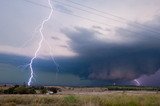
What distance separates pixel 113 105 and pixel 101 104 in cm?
165

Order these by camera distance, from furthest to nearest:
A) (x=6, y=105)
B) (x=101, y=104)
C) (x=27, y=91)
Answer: (x=27, y=91) → (x=101, y=104) → (x=6, y=105)

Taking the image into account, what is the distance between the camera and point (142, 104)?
36.1 meters

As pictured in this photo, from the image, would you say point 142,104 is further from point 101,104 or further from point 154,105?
point 101,104

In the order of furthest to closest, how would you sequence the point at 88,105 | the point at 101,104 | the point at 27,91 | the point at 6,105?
the point at 27,91
the point at 101,104
the point at 6,105
the point at 88,105

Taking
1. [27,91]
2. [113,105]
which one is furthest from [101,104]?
[27,91]

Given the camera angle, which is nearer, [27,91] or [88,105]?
[88,105]

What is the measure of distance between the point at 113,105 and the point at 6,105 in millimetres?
11924

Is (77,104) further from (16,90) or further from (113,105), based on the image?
(16,90)

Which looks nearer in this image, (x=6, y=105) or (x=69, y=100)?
(x=6, y=105)

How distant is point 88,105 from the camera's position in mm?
30859

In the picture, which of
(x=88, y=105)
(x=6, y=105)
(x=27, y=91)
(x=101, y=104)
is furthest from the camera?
(x=27, y=91)

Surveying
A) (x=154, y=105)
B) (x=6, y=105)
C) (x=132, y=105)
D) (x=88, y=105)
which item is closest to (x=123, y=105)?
(x=132, y=105)

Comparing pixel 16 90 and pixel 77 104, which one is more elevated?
pixel 16 90

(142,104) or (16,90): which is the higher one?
(16,90)
